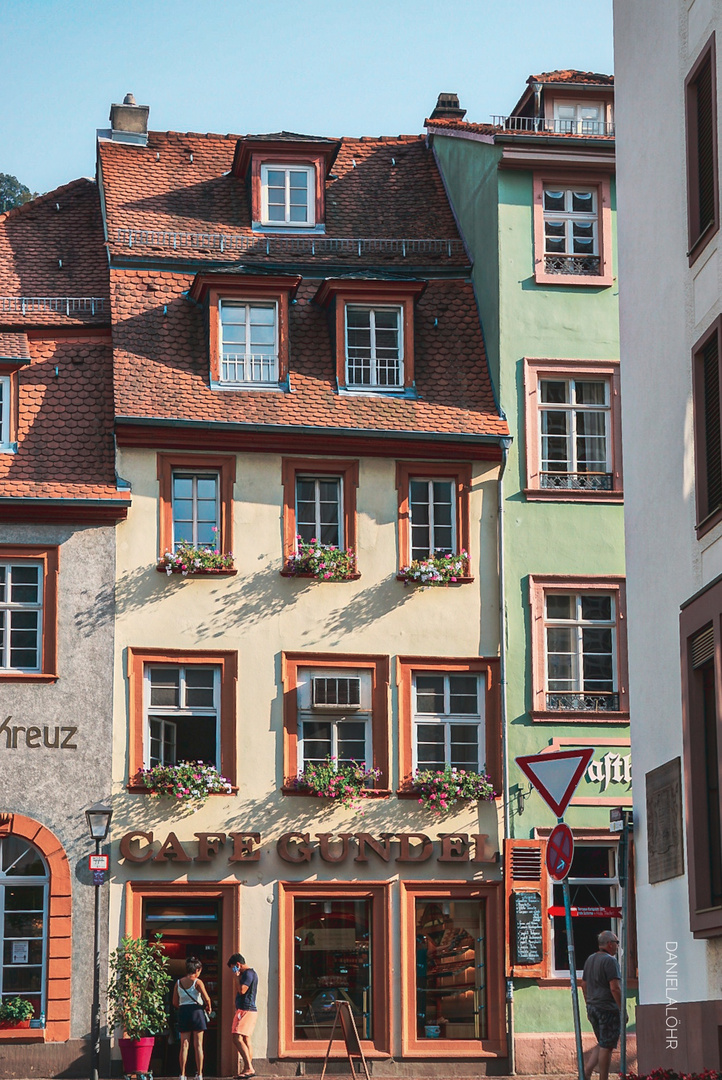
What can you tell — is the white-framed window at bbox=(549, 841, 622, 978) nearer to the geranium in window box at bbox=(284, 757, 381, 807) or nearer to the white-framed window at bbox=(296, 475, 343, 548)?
the geranium in window box at bbox=(284, 757, 381, 807)

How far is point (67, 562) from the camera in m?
24.6

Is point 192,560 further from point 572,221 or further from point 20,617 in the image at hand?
point 572,221

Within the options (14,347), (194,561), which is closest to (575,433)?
(194,561)

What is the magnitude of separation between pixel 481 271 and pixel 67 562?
28.2ft

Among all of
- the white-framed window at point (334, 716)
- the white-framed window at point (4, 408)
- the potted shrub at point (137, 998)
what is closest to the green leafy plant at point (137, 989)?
the potted shrub at point (137, 998)

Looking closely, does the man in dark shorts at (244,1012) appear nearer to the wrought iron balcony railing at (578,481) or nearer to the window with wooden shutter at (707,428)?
A: the wrought iron balcony railing at (578,481)

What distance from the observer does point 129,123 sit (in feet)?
101

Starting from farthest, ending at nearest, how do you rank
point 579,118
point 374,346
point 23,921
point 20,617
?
point 579,118 < point 374,346 < point 20,617 < point 23,921

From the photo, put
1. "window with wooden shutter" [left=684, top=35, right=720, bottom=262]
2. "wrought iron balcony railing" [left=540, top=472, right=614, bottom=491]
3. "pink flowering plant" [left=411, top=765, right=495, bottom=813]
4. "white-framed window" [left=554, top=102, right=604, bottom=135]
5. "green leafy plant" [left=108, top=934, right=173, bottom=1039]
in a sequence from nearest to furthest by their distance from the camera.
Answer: "window with wooden shutter" [left=684, top=35, right=720, bottom=262]
"green leafy plant" [left=108, top=934, right=173, bottom=1039]
"pink flowering plant" [left=411, top=765, right=495, bottom=813]
"wrought iron balcony railing" [left=540, top=472, right=614, bottom=491]
"white-framed window" [left=554, top=102, right=604, bottom=135]

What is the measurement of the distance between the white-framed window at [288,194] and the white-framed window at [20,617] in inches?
320

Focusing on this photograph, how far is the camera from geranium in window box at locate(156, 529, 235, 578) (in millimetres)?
24672

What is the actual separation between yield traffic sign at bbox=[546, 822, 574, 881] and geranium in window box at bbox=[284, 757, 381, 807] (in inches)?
426

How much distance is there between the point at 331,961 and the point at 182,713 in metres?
4.21

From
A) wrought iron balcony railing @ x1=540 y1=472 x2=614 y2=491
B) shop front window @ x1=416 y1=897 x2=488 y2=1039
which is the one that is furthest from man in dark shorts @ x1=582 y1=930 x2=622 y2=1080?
wrought iron balcony railing @ x1=540 y1=472 x2=614 y2=491
